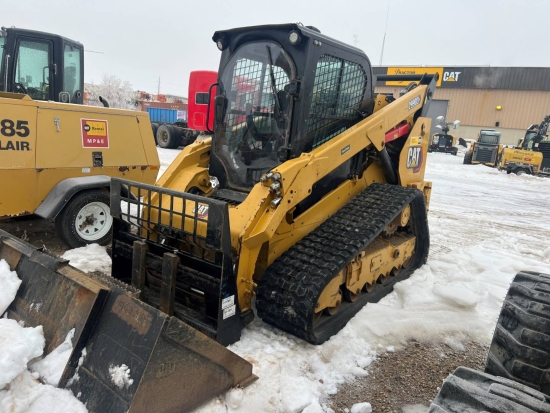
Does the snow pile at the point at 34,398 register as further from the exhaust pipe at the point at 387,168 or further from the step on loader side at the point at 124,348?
the exhaust pipe at the point at 387,168

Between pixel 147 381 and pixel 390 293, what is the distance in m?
2.92

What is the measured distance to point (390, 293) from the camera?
14.3ft

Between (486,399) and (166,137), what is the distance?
18804mm

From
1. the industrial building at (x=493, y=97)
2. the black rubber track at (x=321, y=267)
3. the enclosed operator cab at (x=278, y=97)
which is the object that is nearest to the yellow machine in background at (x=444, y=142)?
the industrial building at (x=493, y=97)

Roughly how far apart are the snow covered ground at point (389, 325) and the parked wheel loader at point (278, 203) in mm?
178

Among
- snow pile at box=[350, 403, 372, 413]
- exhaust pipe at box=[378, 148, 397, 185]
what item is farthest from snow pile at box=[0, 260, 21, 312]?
exhaust pipe at box=[378, 148, 397, 185]

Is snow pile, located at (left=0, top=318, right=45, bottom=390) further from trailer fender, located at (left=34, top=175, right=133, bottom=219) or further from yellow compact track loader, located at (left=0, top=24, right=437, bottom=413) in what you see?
trailer fender, located at (left=34, top=175, right=133, bottom=219)

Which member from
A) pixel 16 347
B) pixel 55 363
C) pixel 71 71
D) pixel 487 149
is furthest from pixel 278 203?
pixel 487 149

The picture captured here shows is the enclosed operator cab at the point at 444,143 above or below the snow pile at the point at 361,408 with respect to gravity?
above

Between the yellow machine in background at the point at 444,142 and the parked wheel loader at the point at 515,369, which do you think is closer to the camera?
the parked wheel loader at the point at 515,369

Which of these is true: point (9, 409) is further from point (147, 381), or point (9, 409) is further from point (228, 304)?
point (228, 304)

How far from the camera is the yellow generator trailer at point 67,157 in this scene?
492cm

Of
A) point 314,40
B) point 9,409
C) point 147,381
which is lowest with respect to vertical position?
point 9,409

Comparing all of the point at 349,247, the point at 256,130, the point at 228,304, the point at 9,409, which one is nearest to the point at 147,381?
the point at 9,409
